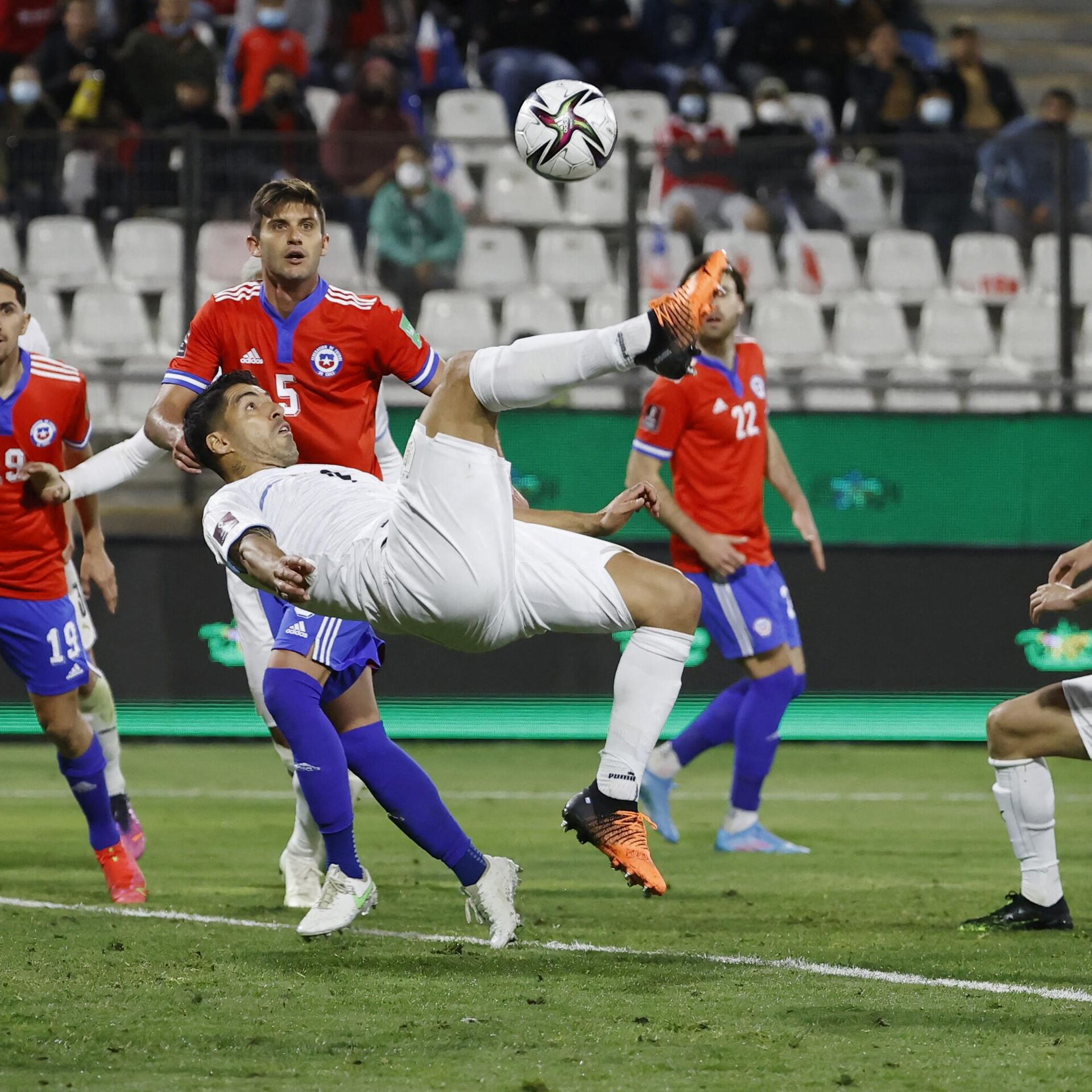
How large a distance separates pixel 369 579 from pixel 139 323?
7.48 metres

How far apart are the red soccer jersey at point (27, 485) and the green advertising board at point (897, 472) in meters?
4.81

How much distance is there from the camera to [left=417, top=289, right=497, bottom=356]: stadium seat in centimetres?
1207

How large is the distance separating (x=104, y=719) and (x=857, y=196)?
22.0 feet

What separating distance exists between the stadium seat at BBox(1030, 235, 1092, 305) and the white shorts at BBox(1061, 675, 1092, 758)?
684cm

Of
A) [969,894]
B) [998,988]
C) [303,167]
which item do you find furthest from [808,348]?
[998,988]

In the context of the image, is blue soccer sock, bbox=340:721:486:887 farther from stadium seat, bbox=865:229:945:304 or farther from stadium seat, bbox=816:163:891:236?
stadium seat, bbox=865:229:945:304

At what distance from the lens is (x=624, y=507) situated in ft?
16.9

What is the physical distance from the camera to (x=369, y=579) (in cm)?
507

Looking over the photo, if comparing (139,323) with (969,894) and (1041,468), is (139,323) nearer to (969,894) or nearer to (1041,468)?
(1041,468)

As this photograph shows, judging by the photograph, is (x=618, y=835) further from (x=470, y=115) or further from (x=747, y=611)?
(x=470, y=115)

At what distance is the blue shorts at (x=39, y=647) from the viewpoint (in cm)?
678

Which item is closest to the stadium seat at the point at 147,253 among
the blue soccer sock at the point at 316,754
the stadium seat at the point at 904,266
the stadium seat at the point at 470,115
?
the stadium seat at the point at 470,115

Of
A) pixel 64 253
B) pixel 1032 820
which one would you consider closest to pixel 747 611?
pixel 1032 820

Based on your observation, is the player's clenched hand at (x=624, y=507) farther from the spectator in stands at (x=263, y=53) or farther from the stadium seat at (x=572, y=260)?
the spectator in stands at (x=263, y=53)
